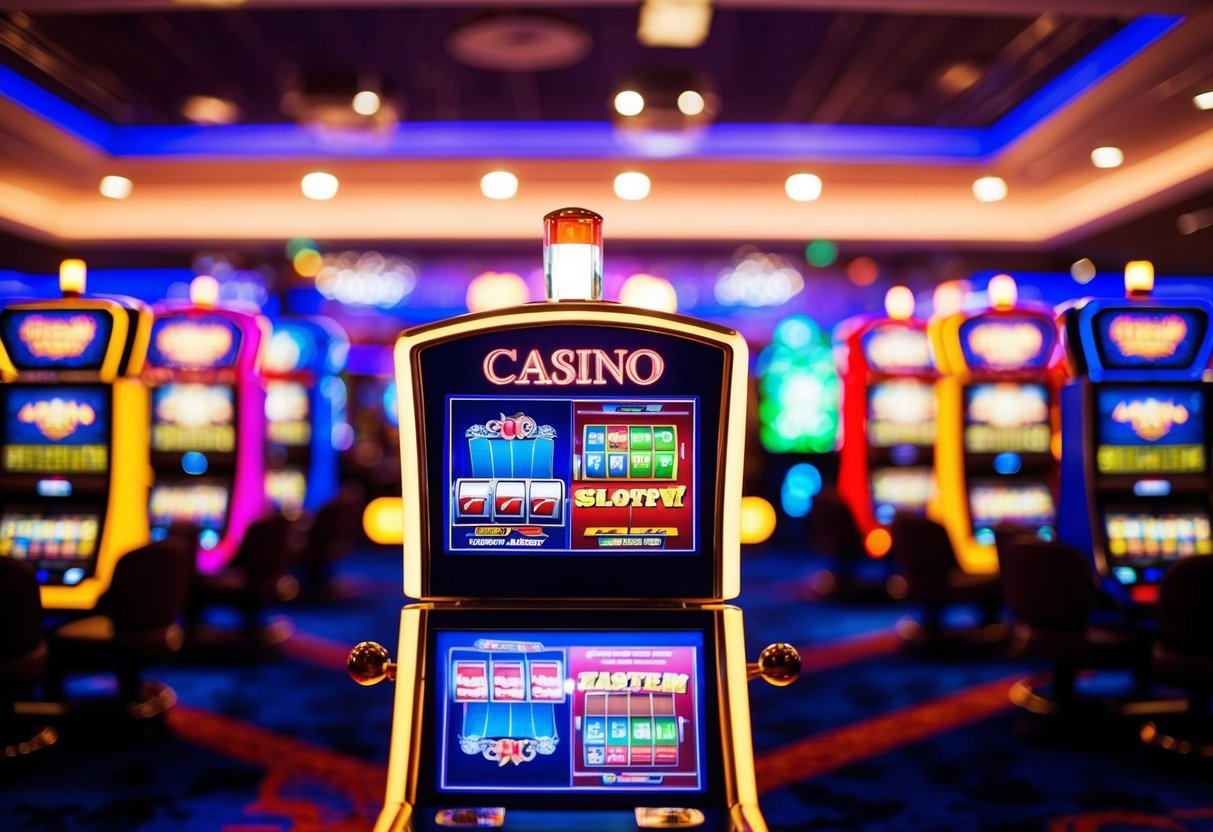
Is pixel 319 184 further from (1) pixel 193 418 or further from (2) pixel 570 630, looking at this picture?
(2) pixel 570 630

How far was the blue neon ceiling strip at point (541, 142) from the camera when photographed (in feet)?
20.2

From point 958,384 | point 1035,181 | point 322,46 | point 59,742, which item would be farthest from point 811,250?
point 59,742

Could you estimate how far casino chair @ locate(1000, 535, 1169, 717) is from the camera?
3496 millimetres

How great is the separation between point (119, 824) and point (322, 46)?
3.71 m

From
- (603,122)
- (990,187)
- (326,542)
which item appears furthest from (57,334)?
(990,187)

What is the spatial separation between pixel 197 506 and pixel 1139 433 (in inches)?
169

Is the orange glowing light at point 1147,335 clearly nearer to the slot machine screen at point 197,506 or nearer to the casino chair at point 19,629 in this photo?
the casino chair at point 19,629

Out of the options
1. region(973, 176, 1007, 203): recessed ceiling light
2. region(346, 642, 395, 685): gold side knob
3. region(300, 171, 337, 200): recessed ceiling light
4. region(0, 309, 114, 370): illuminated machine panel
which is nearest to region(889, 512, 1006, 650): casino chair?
region(973, 176, 1007, 203): recessed ceiling light

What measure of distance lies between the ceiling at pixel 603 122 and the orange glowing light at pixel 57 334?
1.12 meters

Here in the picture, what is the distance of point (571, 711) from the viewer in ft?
4.98

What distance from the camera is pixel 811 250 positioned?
27.3ft

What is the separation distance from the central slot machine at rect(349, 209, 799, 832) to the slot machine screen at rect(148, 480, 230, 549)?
3988 millimetres

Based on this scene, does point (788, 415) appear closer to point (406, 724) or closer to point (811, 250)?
point (811, 250)

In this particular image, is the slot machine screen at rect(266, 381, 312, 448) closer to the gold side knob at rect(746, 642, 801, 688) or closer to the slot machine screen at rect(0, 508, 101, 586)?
the slot machine screen at rect(0, 508, 101, 586)
